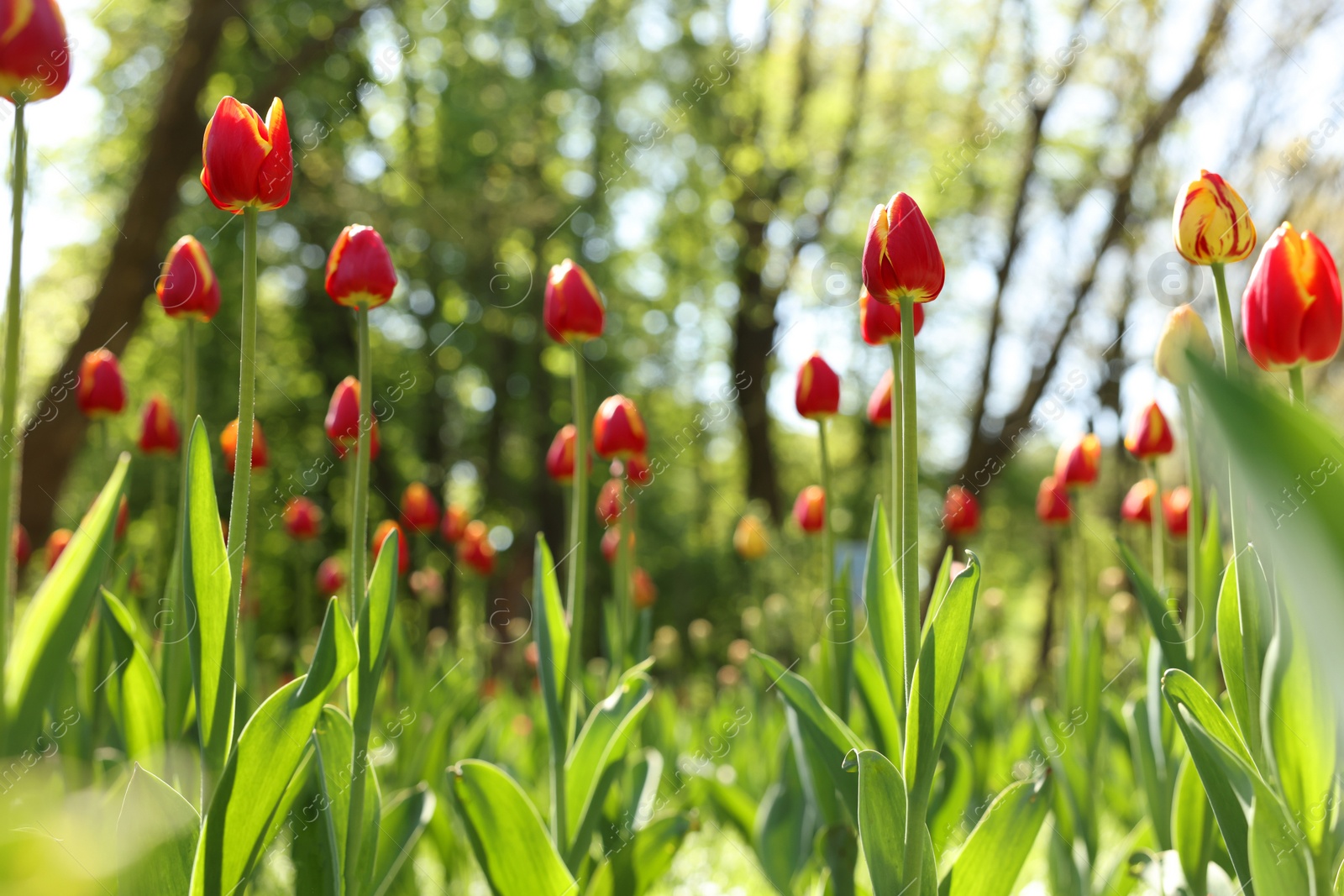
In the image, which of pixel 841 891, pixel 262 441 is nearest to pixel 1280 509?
pixel 841 891

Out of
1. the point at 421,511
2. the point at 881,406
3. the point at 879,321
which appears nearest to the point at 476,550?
the point at 421,511

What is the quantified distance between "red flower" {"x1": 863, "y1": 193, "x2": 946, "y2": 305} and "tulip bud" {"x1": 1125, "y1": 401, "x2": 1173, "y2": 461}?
1.25 meters

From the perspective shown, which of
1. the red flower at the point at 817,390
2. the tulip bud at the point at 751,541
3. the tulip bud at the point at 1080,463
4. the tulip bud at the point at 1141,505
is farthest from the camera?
the tulip bud at the point at 751,541

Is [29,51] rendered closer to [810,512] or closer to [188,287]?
[188,287]

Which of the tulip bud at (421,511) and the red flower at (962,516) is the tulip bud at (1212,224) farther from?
the tulip bud at (421,511)

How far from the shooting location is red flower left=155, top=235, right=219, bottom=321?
1817 mm

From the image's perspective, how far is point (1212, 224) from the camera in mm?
1376

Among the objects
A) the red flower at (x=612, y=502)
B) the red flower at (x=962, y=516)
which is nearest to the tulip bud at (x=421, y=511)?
the red flower at (x=612, y=502)

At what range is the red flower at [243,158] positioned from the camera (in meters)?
1.29

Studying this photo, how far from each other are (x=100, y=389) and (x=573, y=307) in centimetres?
132

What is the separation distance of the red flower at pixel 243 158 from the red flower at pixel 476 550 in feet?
7.64

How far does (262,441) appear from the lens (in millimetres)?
2617

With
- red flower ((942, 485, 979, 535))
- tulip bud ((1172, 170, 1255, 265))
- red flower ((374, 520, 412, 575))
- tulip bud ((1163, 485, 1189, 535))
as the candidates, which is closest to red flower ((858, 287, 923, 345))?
tulip bud ((1172, 170, 1255, 265))

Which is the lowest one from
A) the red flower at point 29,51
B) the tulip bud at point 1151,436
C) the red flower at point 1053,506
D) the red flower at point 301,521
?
the red flower at point 301,521
